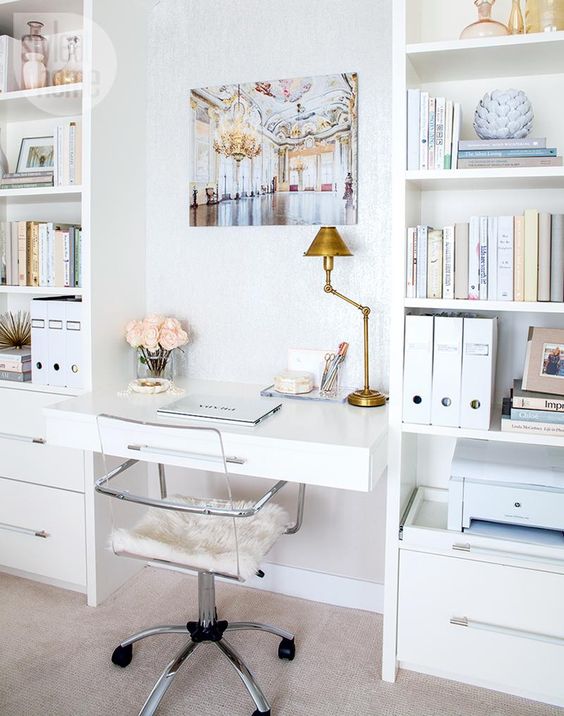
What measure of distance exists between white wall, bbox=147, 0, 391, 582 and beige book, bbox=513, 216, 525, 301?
517mm

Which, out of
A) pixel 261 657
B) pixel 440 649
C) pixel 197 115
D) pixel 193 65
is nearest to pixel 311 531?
pixel 261 657

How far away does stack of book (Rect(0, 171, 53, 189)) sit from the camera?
240 centimetres

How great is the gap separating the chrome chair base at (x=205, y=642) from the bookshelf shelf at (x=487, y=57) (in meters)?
1.61

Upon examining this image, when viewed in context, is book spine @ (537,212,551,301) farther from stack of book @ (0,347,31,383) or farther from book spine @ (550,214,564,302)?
stack of book @ (0,347,31,383)

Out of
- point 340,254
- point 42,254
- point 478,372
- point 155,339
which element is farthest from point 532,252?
point 42,254

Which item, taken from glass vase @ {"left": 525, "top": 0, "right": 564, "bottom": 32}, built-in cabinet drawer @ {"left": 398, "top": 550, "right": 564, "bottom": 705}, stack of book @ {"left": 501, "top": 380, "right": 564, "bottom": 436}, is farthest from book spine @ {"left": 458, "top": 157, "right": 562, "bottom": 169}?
built-in cabinet drawer @ {"left": 398, "top": 550, "right": 564, "bottom": 705}

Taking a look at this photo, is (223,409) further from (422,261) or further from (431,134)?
(431,134)

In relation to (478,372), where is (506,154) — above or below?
above

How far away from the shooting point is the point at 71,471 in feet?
7.90

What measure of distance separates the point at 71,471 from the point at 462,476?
142cm

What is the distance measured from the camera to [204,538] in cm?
192

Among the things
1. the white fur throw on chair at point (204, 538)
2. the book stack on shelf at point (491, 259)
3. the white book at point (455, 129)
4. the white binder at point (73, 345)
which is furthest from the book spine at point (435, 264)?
the white binder at point (73, 345)

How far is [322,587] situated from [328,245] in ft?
4.25

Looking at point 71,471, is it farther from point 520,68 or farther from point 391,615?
point 520,68
